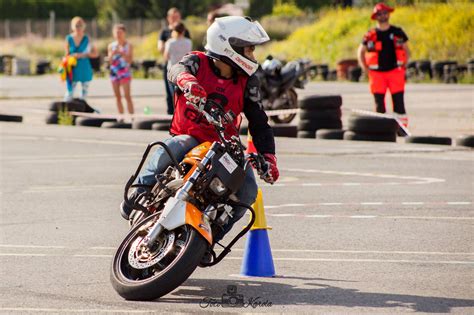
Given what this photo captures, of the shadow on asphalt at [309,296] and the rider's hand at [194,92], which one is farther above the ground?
the rider's hand at [194,92]

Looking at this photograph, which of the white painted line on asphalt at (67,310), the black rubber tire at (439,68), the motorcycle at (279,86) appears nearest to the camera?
the white painted line on asphalt at (67,310)

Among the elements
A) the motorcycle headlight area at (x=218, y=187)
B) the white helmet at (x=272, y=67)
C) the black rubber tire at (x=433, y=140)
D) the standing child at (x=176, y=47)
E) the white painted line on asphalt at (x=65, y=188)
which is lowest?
the black rubber tire at (x=433, y=140)

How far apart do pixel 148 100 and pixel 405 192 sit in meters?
17.7

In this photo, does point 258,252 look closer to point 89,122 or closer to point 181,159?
point 181,159

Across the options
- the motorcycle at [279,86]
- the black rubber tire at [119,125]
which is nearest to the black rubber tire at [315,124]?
the motorcycle at [279,86]

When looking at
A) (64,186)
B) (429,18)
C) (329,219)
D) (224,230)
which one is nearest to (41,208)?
(64,186)

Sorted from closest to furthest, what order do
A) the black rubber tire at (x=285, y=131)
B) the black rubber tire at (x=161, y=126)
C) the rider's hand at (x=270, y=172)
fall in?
the rider's hand at (x=270, y=172), the black rubber tire at (x=285, y=131), the black rubber tire at (x=161, y=126)

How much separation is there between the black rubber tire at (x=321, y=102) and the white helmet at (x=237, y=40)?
11349 millimetres

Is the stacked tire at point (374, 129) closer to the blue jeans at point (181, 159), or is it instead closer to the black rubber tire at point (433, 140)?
the black rubber tire at point (433, 140)

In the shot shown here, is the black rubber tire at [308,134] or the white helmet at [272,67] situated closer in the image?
the black rubber tire at [308,134]

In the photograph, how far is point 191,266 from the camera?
6840 millimetres

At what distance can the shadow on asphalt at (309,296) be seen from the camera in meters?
6.95

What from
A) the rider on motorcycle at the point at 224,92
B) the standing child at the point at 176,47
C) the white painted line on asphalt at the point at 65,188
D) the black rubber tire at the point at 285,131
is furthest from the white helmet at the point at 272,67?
the rider on motorcycle at the point at 224,92

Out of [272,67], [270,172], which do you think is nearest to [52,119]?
[272,67]
